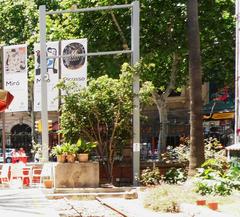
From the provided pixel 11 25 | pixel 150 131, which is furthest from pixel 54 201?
pixel 11 25

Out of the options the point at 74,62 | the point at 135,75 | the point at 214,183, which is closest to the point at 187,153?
the point at 135,75

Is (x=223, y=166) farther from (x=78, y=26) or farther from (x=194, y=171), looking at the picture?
(x=78, y=26)

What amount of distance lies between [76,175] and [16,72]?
6.14 m

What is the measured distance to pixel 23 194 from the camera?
1616 cm

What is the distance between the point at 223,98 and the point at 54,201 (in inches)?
979

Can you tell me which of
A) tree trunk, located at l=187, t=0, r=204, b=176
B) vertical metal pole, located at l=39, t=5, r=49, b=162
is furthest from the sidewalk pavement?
tree trunk, located at l=187, t=0, r=204, b=176

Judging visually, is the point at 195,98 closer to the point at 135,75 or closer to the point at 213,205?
the point at 135,75

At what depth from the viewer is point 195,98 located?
1761cm

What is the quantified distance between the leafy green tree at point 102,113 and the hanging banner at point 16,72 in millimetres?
3592

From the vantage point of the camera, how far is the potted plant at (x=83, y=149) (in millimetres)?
17141

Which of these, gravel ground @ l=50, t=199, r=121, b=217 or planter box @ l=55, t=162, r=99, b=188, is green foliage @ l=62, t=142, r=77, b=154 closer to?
planter box @ l=55, t=162, r=99, b=188

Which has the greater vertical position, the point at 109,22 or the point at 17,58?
the point at 109,22

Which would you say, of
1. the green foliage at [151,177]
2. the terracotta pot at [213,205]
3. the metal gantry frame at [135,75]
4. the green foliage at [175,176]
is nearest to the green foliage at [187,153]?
the green foliage at [175,176]

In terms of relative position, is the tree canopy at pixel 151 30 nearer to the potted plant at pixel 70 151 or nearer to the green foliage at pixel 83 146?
the green foliage at pixel 83 146
